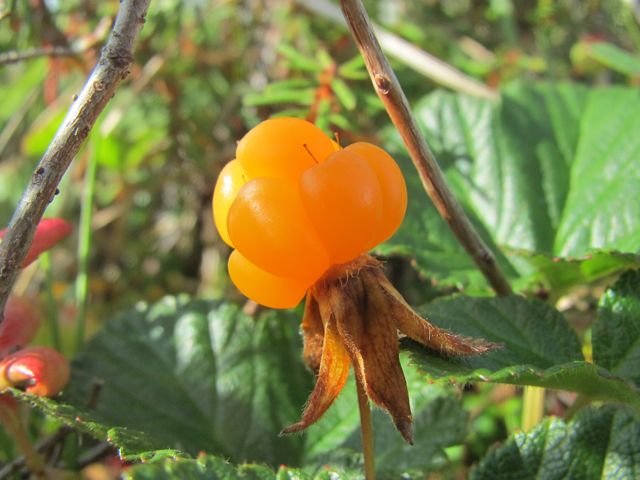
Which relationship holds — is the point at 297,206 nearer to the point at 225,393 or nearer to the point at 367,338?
the point at 367,338

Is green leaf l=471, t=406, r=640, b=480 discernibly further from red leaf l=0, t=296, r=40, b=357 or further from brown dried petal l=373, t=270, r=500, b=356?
red leaf l=0, t=296, r=40, b=357

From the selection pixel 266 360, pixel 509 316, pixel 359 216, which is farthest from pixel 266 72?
pixel 359 216

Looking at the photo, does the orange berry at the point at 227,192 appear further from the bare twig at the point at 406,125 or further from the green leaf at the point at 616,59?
the green leaf at the point at 616,59

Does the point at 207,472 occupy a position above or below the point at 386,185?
below

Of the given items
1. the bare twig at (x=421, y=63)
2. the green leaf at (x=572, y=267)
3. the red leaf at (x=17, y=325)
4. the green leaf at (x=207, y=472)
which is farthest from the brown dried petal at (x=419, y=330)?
the bare twig at (x=421, y=63)

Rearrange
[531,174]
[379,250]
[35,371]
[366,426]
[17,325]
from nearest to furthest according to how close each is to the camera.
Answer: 1. [366,426]
2. [35,371]
3. [17,325]
4. [379,250]
5. [531,174]

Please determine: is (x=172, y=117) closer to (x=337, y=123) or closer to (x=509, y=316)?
(x=337, y=123)

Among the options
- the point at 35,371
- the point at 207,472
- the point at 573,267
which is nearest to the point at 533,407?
the point at 573,267
